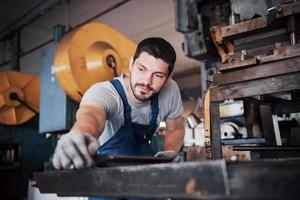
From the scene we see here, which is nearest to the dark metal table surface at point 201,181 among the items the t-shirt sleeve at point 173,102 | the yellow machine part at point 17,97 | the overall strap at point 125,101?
the overall strap at point 125,101

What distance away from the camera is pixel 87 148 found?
78 centimetres

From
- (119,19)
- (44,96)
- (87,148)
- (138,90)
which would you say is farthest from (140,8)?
(87,148)

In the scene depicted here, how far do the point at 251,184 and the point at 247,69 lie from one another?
2.16 ft

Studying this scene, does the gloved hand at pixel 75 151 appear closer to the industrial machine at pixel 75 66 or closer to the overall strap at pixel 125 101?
the overall strap at pixel 125 101

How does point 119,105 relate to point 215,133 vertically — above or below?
above

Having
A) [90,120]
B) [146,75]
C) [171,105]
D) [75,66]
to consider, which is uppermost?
[75,66]

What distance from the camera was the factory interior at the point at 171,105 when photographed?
2.05 ft

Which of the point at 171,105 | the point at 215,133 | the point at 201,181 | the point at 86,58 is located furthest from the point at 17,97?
the point at 201,181

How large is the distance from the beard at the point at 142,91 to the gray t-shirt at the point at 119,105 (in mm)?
40

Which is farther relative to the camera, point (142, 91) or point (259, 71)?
point (142, 91)

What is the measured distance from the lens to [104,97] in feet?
4.02

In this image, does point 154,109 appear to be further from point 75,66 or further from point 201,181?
point 201,181

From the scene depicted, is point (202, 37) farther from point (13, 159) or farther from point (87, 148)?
point (13, 159)

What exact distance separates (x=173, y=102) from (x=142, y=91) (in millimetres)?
301
